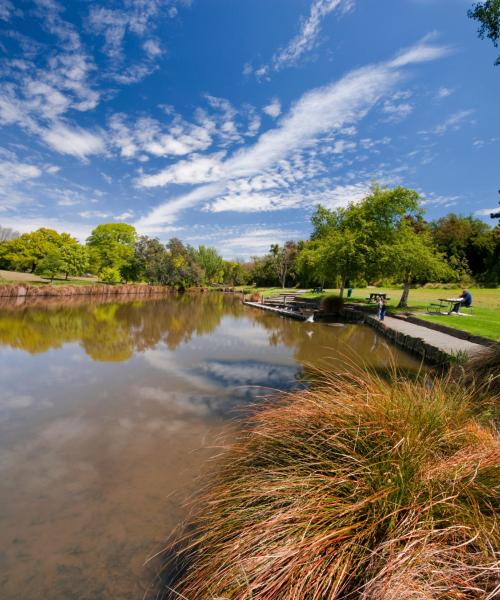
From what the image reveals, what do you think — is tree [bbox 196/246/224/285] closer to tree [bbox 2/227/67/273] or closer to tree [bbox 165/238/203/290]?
tree [bbox 165/238/203/290]

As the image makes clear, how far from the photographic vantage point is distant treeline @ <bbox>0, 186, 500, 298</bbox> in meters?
20.8

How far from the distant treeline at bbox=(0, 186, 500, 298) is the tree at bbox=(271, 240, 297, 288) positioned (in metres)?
0.21

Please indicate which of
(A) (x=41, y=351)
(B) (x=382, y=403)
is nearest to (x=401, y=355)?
(B) (x=382, y=403)

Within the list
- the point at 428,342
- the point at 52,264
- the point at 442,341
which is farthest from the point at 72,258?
the point at 442,341

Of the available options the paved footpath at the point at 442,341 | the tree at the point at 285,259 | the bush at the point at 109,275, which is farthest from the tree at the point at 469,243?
the bush at the point at 109,275

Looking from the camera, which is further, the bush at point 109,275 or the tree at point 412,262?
the bush at point 109,275

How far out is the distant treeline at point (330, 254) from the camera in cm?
2075

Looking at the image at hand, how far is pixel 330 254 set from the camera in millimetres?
21531

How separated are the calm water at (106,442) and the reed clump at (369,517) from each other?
0.89 meters

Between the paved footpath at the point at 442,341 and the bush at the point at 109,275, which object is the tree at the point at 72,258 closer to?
the bush at the point at 109,275

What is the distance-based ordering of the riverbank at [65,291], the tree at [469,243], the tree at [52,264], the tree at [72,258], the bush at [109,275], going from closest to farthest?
1. the riverbank at [65,291]
2. the tree at [469,243]
3. the tree at [52,264]
4. the tree at [72,258]
5. the bush at [109,275]

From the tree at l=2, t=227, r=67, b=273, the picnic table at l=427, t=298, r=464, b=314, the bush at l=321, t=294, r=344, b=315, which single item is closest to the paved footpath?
the picnic table at l=427, t=298, r=464, b=314

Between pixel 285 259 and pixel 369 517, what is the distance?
60.3 metres

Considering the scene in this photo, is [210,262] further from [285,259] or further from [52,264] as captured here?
[52,264]
